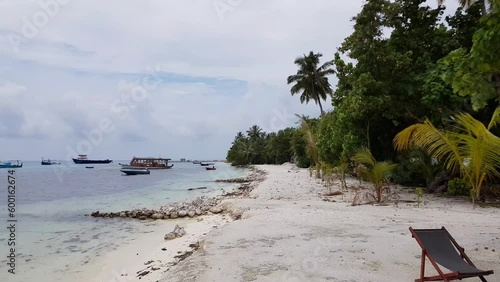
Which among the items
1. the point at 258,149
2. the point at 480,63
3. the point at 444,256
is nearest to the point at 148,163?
the point at 258,149

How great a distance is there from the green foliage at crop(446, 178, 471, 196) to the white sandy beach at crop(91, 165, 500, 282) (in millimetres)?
1539

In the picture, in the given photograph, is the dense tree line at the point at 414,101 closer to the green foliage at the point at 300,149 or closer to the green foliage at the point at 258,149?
the green foliage at the point at 300,149

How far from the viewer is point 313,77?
3688cm

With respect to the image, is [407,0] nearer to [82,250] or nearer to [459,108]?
[459,108]

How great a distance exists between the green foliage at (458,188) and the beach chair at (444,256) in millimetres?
9331

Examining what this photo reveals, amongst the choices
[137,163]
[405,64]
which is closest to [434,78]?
[405,64]

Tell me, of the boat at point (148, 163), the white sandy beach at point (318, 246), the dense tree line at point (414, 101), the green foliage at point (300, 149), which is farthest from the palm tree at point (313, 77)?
the boat at point (148, 163)

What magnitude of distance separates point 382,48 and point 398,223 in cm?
736

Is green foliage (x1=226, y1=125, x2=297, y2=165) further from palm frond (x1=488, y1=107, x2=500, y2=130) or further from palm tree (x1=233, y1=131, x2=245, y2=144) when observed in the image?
palm frond (x1=488, y1=107, x2=500, y2=130)

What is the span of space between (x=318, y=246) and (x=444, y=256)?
2.32 metres

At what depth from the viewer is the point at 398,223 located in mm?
8016

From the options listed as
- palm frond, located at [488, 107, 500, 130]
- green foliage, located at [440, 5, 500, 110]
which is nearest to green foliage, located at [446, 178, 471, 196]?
palm frond, located at [488, 107, 500, 130]

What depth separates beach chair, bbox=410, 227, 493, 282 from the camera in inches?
147

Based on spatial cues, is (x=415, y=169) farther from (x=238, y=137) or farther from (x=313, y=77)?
(x=238, y=137)
